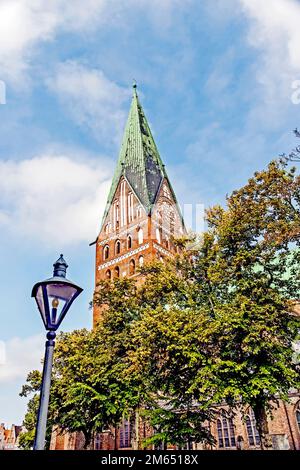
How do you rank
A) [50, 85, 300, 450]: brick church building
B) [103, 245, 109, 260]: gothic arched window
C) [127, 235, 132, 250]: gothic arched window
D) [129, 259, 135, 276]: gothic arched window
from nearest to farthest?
1. [50, 85, 300, 450]: brick church building
2. [129, 259, 135, 276]: gothic arched window
3. [127, 235, 132, 250]: gothic arched window
4. [103, 245, 109, 260]: gothic arched window

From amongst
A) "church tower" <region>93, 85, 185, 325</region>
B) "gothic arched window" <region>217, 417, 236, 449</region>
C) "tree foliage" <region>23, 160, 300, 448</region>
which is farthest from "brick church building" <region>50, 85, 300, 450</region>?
"tree foliage" <region>23, 160, 300, 448</region>

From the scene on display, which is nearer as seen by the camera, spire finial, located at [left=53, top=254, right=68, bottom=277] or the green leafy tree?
spire finial, located at [left=53, top=254, right=68, bottom=277]

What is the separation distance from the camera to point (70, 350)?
72.7 ft

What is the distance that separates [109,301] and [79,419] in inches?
244

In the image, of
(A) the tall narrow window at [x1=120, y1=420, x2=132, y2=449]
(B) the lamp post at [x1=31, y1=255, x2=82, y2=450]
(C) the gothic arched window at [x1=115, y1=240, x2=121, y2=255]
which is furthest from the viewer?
(C) the gothic arched window at [x1=115, y1=240, x2=121, y2=255]

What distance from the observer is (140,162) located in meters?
45.8

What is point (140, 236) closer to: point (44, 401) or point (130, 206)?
point (130, 206)

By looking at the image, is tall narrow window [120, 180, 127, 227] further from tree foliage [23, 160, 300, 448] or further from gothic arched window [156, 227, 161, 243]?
tree foliage [23, 160, 300, 448]

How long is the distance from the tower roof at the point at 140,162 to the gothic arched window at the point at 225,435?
20661 mm

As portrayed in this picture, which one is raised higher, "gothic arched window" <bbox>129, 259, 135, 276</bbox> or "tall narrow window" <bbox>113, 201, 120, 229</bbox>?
"tall narrow window" <bbox>113, 201, 120, 229</bbox>

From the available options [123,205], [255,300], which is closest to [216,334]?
[255,300]

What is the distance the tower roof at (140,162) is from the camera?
143ft

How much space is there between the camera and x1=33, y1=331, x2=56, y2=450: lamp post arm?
4.25 m

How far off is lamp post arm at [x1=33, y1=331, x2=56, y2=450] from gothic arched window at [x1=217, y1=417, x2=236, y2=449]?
27246 mm
